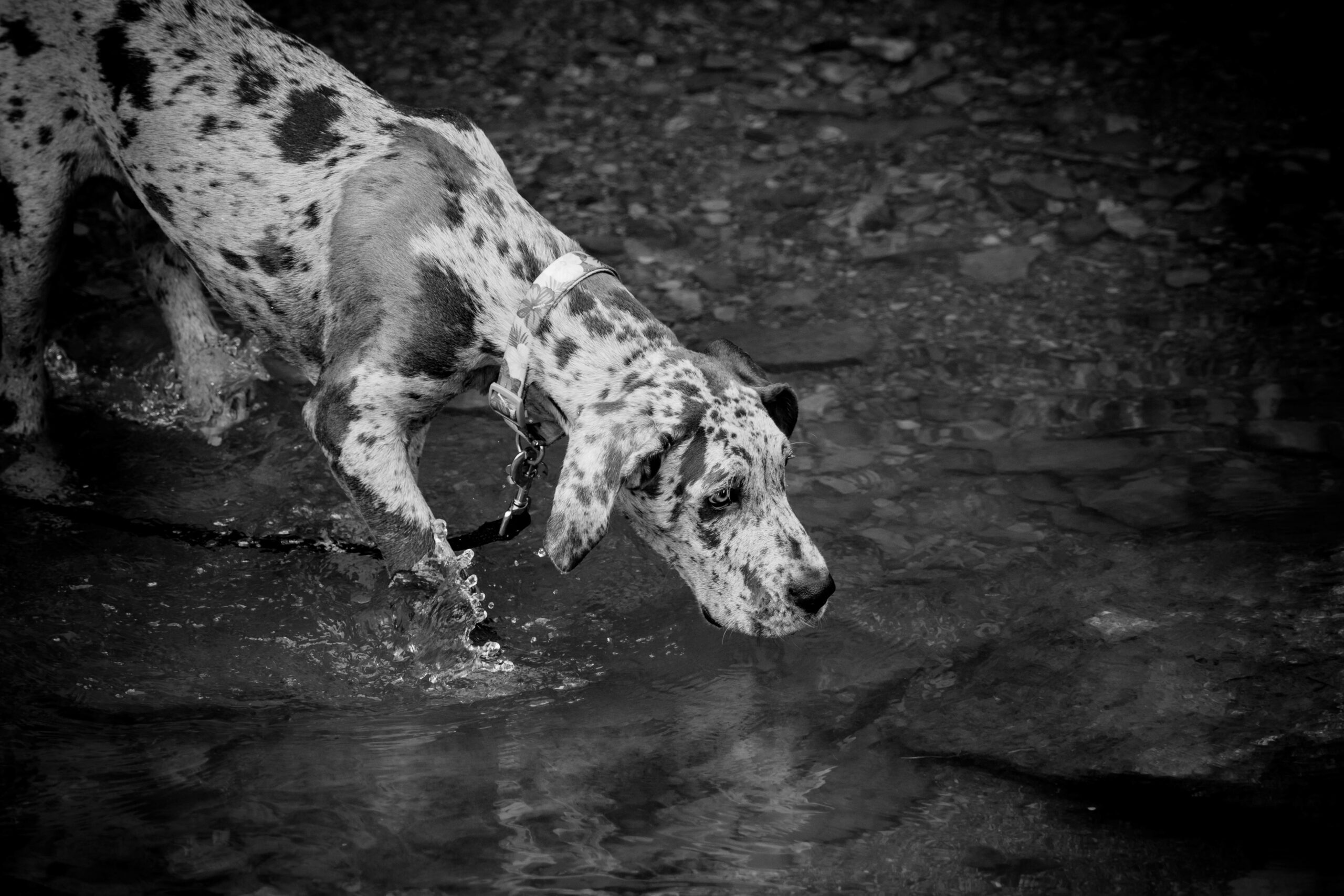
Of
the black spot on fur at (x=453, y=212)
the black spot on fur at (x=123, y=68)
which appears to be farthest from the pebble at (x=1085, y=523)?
the black spot on fur at (x=123, y=68)

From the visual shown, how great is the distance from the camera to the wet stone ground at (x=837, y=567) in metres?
3.65


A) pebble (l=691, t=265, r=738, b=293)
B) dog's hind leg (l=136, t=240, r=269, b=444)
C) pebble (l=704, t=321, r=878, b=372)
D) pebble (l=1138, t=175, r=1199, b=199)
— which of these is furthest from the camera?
pebble (l=1138, t=175, r=1199, b=199)

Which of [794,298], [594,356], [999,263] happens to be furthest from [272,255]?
[999,263]

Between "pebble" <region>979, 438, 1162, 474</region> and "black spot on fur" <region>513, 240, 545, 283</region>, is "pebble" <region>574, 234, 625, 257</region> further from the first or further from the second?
"black spot on fur" <region>513, 240, 545, 283</region>

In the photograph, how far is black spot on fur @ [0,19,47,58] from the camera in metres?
4.59

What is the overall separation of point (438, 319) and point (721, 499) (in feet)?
3.61

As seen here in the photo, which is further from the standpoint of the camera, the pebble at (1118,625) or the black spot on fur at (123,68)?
the black spot on fur at (123,68)

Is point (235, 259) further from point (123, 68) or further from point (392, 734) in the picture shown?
point (392, 734)

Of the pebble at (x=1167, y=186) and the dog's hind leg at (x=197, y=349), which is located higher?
the pebble at (x=1167, y=186)

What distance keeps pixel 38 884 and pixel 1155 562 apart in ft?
12.5

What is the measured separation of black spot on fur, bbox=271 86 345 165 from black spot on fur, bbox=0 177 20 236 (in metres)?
1.05

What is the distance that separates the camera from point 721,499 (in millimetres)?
4000

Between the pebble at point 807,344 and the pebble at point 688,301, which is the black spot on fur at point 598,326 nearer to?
the pebble at point 807,344

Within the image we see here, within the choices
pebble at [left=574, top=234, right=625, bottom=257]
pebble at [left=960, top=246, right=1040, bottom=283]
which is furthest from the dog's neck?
pebble at [left=960, top=246, right=1040, bottom=283]
